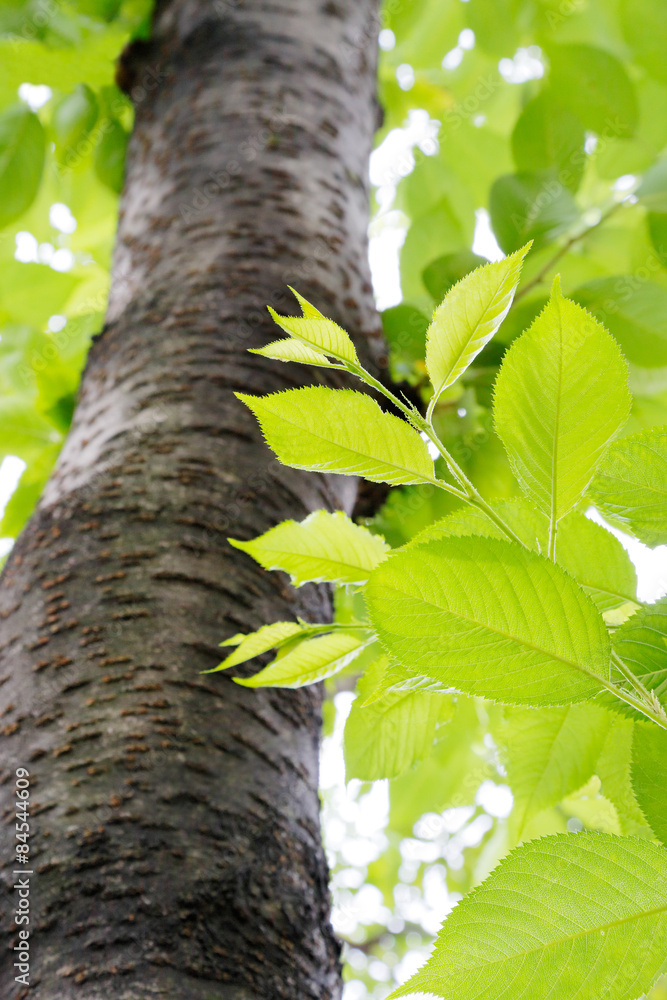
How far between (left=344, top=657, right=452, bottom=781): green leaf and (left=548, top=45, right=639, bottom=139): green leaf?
975 mm

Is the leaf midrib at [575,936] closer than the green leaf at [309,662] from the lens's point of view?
Yes

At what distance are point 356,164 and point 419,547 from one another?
1054 mm

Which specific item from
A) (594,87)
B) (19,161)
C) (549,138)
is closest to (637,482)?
(549,138)

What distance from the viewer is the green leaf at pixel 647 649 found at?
12.9 inches

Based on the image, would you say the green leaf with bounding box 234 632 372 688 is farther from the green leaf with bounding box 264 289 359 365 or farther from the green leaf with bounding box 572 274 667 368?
the green leaf with bounding box 572 274 667 368

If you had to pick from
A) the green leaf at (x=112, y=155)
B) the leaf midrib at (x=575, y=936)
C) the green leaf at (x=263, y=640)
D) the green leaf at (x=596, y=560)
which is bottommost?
the leaf midrib at (x=575, y=936)

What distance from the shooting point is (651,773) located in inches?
12.1

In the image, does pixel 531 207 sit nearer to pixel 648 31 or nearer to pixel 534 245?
pixel 534 245

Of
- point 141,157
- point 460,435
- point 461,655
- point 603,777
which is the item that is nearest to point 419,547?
point 461,655

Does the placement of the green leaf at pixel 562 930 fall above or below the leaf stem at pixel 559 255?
below

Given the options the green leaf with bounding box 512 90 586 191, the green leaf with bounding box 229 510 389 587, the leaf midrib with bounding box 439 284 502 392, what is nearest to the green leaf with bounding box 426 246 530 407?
the leaf midrib with bounding box 439 284 502 392

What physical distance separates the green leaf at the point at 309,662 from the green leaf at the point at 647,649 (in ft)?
0.51

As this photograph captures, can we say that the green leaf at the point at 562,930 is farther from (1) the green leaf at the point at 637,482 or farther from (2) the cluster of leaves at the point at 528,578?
(1) the green leaf at the point at 637,482

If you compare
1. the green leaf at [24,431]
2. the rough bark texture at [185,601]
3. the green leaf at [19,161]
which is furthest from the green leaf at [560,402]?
the green leaf at [19,161]
